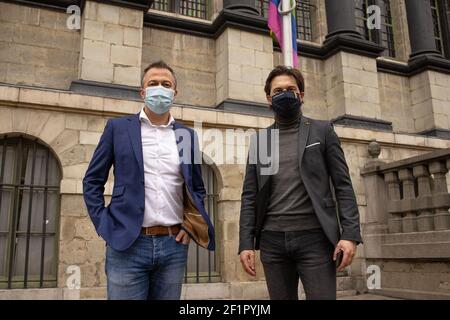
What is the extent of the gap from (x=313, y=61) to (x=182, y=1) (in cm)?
394

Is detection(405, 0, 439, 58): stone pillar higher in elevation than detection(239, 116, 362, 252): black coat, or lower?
higher

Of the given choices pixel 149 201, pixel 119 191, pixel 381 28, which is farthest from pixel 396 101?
pixel 119 191

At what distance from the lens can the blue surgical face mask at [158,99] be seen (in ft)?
10.6

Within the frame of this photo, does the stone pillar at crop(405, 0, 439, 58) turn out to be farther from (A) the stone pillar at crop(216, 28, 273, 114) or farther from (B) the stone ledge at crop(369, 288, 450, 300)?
(B) the stone ledge at crop(369, 288, 450, 300)

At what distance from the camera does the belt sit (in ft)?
9.36

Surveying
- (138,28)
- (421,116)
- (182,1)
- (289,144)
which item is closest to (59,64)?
(138,28)

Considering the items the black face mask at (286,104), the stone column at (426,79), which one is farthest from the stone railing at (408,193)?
the black face mask at (286,104)

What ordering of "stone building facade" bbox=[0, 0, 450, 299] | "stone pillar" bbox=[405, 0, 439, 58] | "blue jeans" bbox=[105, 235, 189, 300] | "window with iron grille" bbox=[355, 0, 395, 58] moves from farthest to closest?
1. "window with iron grille" bbox=[355, 0, 395, 58]
2. "stone pillar" bbox=[405, 0, 439, 58]
3. "stone building facade" bbox=[0, 0, 450, 299]
4. "blue jeans" bbox=[105, 235, 189, 300]

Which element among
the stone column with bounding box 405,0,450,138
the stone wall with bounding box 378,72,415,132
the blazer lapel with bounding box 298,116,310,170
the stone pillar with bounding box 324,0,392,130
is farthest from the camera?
the stone wall with bounding box 378,72,415,132

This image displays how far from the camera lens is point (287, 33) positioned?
319 inches

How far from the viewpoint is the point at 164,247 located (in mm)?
2846

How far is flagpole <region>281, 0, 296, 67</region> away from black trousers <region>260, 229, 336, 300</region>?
17.4 feet

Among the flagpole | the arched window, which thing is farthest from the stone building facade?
the flagpole

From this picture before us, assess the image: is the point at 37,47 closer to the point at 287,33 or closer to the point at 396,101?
the point at 287,33
